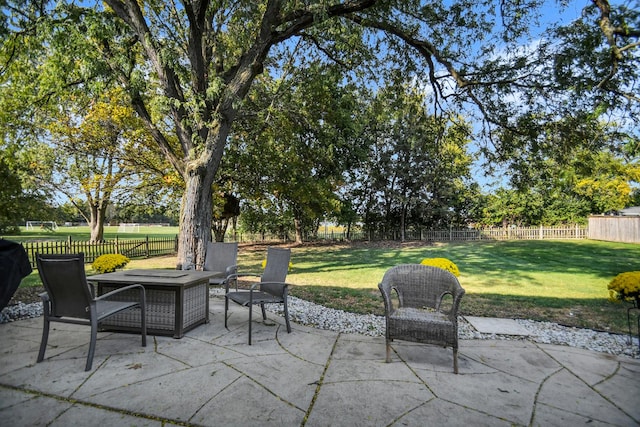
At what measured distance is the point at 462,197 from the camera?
2172cm

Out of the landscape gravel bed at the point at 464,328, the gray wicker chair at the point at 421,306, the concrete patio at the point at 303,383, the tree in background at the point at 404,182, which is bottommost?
the landscape gravel bed at the point at 464,328

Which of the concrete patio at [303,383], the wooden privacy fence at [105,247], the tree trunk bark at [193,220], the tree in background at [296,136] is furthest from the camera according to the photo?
the wooden privacy fence at [105,247]

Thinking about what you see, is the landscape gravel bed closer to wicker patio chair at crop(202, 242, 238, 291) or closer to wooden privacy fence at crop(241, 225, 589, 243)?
wicker patio chair at crop(202, 242, 238, 291)

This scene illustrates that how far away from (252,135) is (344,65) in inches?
146

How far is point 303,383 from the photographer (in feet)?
8.38

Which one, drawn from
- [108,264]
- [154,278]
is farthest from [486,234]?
[154,278]

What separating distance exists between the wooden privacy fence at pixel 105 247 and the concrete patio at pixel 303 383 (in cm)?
898

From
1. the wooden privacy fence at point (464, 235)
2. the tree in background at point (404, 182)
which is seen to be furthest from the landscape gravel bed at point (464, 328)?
the wooden privacy fence at point (464, 235)

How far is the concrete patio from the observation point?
2.12 metres

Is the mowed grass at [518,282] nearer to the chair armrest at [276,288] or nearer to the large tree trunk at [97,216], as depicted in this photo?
the chair armrest at [276,288]

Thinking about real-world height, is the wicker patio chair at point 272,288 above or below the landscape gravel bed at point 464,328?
above

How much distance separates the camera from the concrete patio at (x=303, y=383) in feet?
6.94

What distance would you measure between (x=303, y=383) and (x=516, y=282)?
7.50 meters

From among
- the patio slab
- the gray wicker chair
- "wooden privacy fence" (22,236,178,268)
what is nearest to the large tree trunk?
"wooden privacy fence" (22,236,178,268)
